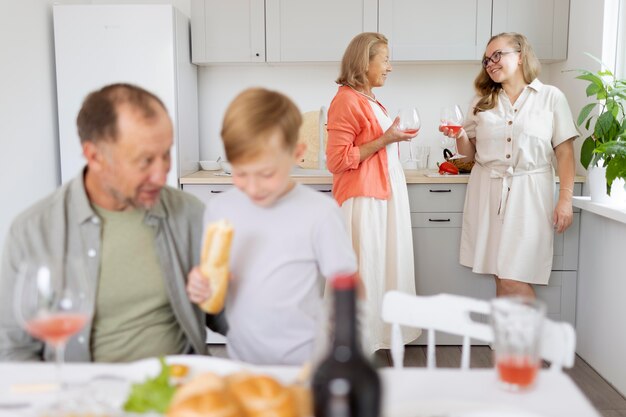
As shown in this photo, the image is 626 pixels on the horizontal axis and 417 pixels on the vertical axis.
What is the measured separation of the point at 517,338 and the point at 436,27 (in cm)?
278

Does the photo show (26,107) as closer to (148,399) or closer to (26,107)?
(26,107)

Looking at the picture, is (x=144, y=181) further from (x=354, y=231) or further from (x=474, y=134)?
(x=474, y=134)

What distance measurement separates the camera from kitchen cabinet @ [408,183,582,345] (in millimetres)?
3293

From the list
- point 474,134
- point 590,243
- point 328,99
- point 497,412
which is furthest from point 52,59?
point 497,412

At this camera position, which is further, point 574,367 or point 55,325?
point 574,367

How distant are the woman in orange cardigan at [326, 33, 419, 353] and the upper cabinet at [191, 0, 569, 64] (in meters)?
0.72

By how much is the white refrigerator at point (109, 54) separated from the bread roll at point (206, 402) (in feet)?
8.46

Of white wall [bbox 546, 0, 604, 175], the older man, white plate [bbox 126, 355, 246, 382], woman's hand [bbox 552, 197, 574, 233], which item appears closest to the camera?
white plate [bbox 126, 355, 246, 382]

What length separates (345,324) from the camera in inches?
28.2

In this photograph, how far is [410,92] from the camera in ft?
12.8

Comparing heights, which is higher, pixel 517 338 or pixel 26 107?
pixel 26 107

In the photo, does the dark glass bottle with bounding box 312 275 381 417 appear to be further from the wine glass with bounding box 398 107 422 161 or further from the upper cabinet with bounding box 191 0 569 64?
the upper cabinet with bounding box 191 0 569 64

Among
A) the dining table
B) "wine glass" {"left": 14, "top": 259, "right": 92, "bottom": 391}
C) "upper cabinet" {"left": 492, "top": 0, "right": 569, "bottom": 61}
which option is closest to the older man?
the dining table

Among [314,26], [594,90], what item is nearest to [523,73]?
[594,90]
